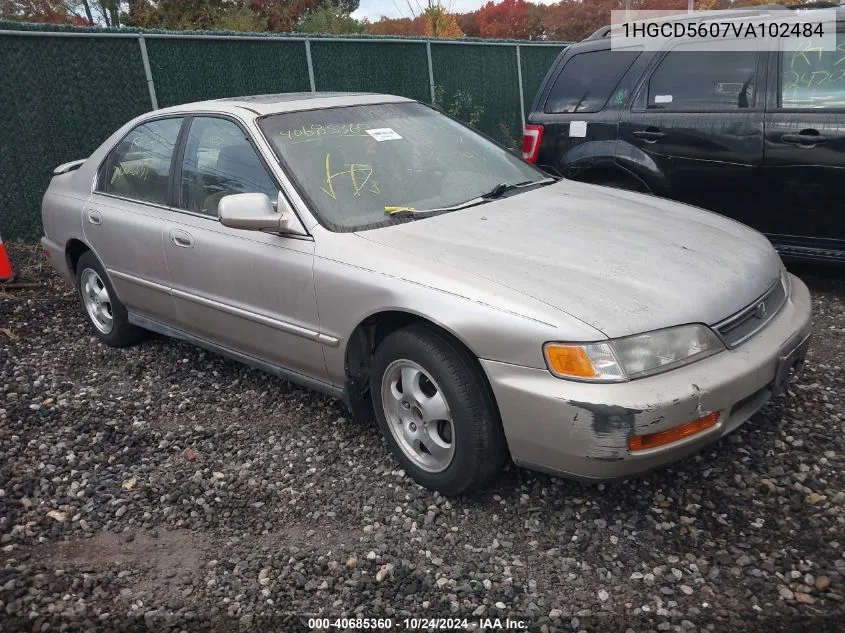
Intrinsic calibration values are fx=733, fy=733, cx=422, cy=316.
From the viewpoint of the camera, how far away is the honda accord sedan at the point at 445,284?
8.41ft

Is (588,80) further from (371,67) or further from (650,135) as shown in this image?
(371,67)

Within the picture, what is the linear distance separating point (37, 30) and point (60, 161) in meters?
1.24

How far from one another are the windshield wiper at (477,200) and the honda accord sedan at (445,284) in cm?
2

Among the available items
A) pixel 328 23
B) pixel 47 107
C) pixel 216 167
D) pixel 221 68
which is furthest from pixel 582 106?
pixel 328 23

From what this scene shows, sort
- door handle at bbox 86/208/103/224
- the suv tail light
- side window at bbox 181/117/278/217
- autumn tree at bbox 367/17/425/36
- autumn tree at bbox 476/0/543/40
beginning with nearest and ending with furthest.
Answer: side window at bbox 181/117/278/217 < door handle at bbox 86/208/103/224 < the suv tail light < autumn tree at bbox 367/17/425/36 < autumn tree at bbox 476/0/543/40

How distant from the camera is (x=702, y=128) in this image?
510cm

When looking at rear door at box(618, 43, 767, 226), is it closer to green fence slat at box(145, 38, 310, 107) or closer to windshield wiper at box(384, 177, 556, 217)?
windshield wiper at box(384, 177, 556, 217)

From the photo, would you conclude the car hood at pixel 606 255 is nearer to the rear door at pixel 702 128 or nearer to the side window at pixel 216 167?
the side window at pixel 216 167

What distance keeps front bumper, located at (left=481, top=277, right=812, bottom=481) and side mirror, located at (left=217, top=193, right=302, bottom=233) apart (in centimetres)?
121

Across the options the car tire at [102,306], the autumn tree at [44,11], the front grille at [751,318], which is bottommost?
the car tire at [102,306]

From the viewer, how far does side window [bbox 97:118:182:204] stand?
4.19 metres

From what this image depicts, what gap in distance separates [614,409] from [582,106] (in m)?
3.85

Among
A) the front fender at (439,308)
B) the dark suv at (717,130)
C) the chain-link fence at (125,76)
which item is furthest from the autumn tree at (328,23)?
the front fender at (439,308)

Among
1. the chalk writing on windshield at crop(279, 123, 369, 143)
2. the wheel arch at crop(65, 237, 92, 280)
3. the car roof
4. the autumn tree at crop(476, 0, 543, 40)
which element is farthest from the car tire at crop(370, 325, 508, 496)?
the autumn tree at crop(476, 0, 543, 40)
